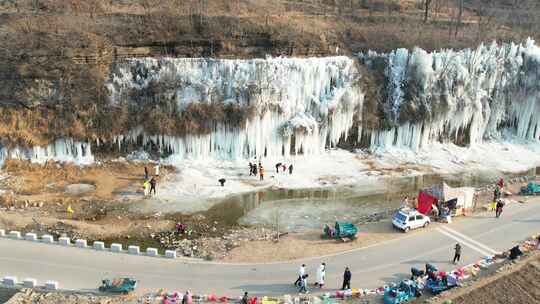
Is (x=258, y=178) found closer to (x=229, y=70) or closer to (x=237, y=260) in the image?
(x=229, y=70)

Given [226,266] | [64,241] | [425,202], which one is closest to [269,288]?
[226,266]

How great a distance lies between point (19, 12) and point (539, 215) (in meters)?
35.1

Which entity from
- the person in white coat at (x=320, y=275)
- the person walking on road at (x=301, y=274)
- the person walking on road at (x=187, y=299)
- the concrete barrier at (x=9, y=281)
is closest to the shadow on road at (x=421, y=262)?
the person in white coat at (x=320, y=275)

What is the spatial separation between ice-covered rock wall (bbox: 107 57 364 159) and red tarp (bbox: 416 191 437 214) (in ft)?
33.0

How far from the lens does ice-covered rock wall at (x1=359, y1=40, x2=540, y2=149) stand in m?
36.9

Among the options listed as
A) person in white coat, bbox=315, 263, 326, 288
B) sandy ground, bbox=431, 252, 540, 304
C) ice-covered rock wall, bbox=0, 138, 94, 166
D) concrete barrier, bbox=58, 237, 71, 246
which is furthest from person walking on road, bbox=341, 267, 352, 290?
ice-covered rock wall, bbox=0, 138, 94, 166

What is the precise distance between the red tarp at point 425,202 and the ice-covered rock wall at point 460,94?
1079 centimetres

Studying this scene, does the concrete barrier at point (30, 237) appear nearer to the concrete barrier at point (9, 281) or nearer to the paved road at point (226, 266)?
the paved road at point (226, 266)

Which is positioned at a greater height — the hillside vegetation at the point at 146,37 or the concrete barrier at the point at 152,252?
the hillside vegetation at the point at 146,37

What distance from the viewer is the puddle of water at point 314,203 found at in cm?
2688

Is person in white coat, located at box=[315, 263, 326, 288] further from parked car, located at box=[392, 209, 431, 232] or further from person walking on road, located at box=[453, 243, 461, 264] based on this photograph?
parked car, located at box=[392, 209, 431, 232]

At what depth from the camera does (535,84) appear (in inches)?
1554

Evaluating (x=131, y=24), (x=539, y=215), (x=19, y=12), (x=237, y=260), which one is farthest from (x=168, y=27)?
(x=539, y=215)

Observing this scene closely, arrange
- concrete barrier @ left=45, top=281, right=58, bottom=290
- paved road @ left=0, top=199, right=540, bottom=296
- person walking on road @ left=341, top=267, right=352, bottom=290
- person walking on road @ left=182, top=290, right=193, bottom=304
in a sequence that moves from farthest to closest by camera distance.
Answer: paved road @ left=0, top=199, right=540, bottom=296 → person walking on road @ left=341, top=267, right=352, bottom=290 → concrete barrier @ left=45, top=281, right=58, bottom=290 → person walking on road @ left=182, top=290, right=193, bottom=304
